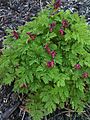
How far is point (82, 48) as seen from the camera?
10.5 ft

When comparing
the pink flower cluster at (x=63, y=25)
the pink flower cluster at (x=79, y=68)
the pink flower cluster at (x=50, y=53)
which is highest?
the pink flower cluster at (x=63, y=25)

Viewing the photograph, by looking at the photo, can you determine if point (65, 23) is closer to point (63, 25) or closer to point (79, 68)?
point (63, 25)

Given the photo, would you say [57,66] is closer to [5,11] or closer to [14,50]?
[14,50]

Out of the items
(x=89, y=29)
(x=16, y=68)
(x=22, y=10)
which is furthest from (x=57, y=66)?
(x=22, y=10)

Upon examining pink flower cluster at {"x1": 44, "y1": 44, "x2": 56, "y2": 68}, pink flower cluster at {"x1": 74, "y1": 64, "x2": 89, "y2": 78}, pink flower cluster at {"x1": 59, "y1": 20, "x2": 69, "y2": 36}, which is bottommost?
pink flower cluster at {"x1": 74, "y1": 64, "x2": 89, "y2": 78}

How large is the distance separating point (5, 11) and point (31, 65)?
1821mm

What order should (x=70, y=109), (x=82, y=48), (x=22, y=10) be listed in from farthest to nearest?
1. (x=22, y=10)
2. (x=70, y=109)
3. (x=82, y=48)

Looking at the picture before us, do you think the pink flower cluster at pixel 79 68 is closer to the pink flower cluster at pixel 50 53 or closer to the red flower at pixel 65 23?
the pink flower cluster at pixel 50 53

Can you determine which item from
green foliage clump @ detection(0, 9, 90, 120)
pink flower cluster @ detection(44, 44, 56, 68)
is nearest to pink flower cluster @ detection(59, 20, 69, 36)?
green foliage clump @ detection(0, 9, 90, 120)

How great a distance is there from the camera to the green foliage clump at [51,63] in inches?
126

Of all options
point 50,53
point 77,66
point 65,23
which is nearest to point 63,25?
point 65,23

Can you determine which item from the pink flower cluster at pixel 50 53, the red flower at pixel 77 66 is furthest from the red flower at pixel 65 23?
the red flower at pixel 77 66

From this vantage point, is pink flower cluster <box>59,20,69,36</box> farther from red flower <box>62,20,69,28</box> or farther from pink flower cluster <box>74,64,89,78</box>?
pink flower cluster <box>74,64,89,78</box>

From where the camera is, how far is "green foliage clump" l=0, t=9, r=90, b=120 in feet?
10.5
